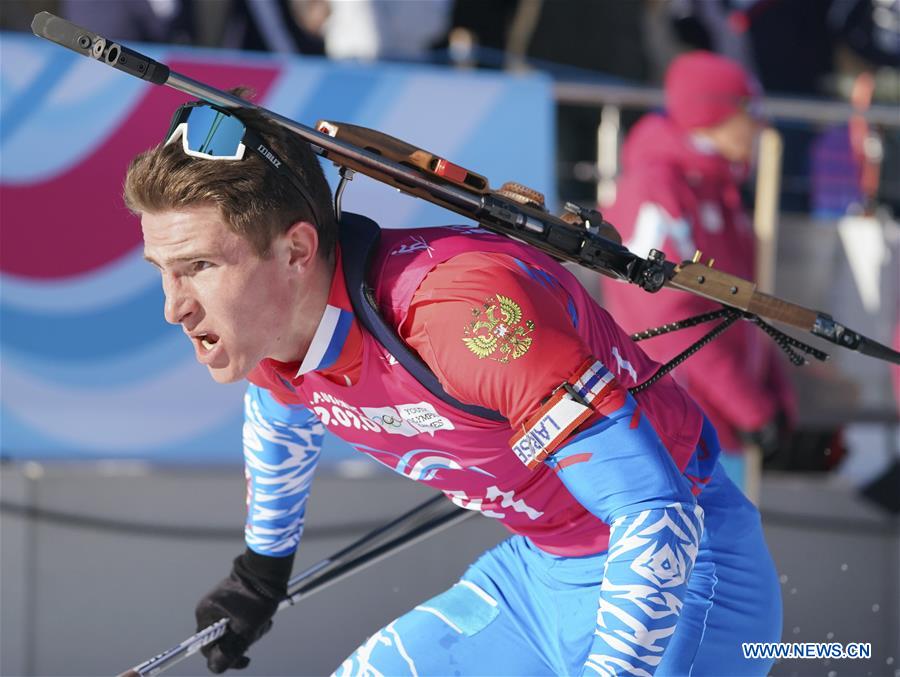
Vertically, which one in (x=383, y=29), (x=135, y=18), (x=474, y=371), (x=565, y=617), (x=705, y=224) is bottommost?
(x=565, y=617)

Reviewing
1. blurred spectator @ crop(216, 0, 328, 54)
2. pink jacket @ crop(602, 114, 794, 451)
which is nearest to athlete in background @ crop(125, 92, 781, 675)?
pink jacket @ crop(602, 114, 794, 451)

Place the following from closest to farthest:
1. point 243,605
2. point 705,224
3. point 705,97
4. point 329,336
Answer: point 329,336 → point 243,605 → point 705,224 → point 705,97

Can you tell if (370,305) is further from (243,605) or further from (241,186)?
(243,605)

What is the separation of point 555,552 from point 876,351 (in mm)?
828

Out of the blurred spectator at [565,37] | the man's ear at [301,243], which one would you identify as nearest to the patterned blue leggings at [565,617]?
Answer: the man's ear at [301,243]

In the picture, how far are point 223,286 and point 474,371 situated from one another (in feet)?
1.67

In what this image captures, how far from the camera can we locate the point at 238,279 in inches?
→ 89.4

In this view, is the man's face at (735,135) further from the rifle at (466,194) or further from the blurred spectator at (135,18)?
the rifle at (466,194)

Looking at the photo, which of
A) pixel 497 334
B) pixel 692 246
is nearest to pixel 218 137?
pixel 497 334

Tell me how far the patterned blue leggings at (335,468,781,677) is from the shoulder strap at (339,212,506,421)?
0.53 meters

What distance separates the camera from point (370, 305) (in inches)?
88.4

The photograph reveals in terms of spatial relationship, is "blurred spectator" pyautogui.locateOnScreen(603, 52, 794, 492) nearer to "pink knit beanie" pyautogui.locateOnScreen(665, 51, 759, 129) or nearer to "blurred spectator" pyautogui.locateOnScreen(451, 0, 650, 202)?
"pink knit beanie" pyautogui.locateOnScreen(665, 51, 759, 129)

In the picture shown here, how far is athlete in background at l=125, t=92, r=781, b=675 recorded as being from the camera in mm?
2049

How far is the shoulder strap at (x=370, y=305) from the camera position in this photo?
220cm
